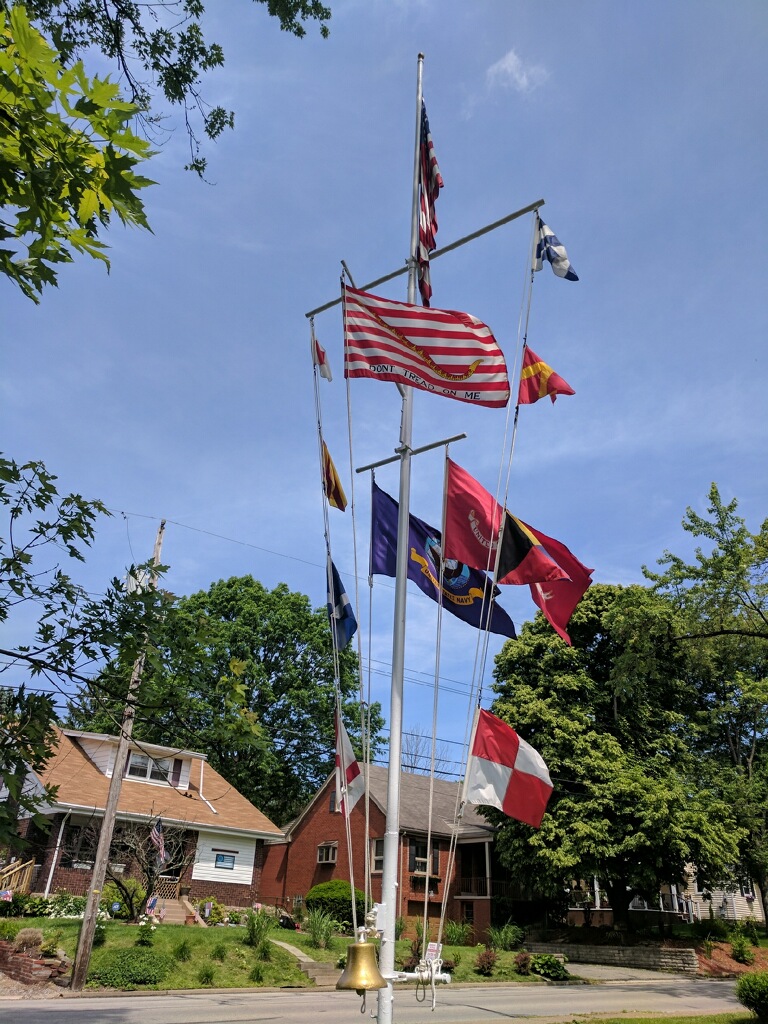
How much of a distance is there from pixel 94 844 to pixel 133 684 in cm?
2274

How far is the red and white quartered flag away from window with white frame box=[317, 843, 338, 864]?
32429mm

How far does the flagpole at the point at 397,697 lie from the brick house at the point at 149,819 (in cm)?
2249

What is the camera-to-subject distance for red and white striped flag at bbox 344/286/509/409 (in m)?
6.56

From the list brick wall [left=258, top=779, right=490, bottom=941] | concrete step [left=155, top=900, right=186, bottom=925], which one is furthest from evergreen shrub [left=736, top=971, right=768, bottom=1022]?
brick wall [left=258, top=779, right=490, bottom=941]

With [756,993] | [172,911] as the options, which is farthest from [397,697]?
[172,911]

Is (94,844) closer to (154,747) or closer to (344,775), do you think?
(154,747)

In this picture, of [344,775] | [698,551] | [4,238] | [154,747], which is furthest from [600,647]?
[4,238]

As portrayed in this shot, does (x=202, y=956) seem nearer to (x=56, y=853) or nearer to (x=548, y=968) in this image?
(x=56, y=853)

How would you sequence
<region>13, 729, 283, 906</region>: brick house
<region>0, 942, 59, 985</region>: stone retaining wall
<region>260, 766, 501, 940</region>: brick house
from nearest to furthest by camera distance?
<region>0, 942, 59, 985</region>: stone retaining wall, <region>13, 729, 283, 906</region>: brick house, <region>260, 766, 501, 940</region>: brick house

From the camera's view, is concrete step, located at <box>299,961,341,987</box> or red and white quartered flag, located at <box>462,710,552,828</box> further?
concrete step, located at <box>299,961,341,987</box>

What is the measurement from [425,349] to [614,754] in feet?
85.0

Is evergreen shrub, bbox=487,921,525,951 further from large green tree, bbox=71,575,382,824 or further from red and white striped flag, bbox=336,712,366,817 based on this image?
red and white striped flag, bbox=336,712,366,817

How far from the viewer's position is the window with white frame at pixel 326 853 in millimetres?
35794

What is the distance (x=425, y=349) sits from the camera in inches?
264
